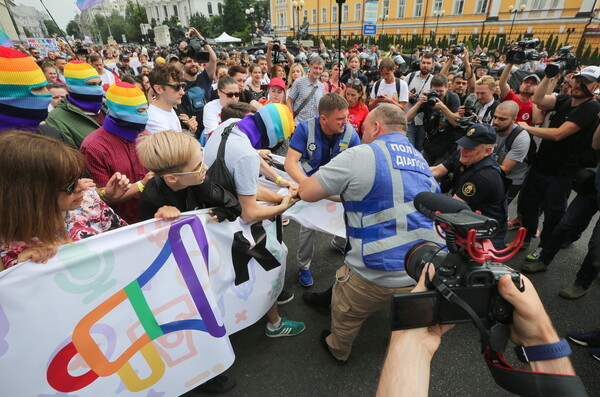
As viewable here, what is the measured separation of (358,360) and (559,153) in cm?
317

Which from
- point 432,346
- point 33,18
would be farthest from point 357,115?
point 33,18

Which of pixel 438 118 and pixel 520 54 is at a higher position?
pixel 520 54

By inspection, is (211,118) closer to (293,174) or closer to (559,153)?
(293,174)

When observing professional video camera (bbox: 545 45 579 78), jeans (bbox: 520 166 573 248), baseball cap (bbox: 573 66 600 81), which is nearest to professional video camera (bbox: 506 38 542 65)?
professional video camera (bbox: 545 45 579 78)

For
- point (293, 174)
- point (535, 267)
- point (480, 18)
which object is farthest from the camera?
point (480, 18)

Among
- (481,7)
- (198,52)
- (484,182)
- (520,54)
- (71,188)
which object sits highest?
(481,7)

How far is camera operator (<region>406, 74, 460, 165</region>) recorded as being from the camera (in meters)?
4.76

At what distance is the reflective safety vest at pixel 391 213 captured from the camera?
1.91 meters

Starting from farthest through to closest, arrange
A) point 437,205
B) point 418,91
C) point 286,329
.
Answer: point 418,91 < point 286,329 < point 437,205

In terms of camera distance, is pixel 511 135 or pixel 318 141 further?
pixel 511 135

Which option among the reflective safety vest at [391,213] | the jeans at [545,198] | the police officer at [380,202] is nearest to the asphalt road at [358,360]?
the police officer at [380,202]

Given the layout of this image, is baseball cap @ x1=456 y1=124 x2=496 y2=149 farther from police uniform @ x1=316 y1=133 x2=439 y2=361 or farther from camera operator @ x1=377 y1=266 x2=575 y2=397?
camera operator @ x1=377 y1=266 x2=575 y2=397

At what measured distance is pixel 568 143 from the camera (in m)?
3.34

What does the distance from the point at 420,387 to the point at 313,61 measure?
18.6 feet
